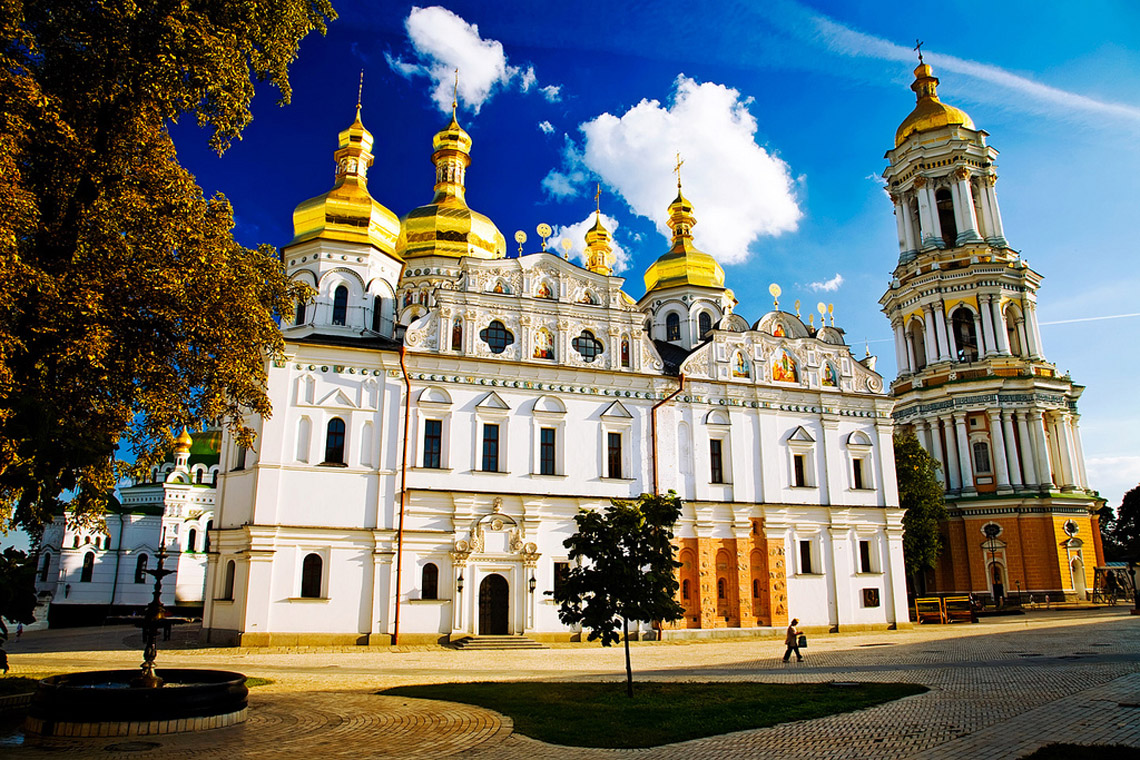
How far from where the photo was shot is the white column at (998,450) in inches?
1719

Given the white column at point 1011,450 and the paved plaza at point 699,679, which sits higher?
the white column at point 1011,450

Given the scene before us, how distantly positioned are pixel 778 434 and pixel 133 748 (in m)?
26.0

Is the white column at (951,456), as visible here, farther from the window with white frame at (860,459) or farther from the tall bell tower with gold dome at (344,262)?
the tall bell tower with gold dome at (344,262)

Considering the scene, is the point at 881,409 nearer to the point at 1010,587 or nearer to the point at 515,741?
the point at 1010,587

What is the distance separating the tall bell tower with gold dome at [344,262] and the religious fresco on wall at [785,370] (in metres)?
15.6

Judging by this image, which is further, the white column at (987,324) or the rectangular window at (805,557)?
the white column at (987,324)

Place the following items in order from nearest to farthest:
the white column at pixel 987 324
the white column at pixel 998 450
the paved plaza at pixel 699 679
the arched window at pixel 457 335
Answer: the paved plaza at pixel 699 679
the arched window at pixel 457 335
the white column at pixel 998 450
the white column at pixel 987 324

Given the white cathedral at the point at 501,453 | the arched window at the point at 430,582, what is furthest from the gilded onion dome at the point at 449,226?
the arched window at the point at 430,582

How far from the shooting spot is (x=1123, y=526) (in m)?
66.9

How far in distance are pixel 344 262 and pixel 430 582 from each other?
12.4 meters

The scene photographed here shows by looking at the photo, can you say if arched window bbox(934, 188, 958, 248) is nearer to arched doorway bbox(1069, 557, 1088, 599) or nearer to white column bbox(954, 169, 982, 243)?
white column bbox(954, 169, 982, 243)

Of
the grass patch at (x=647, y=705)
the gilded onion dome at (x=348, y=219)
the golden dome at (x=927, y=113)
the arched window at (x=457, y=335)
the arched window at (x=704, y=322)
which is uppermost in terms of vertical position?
the golden dome at (x=927, y=113)

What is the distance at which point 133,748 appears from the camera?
892cm

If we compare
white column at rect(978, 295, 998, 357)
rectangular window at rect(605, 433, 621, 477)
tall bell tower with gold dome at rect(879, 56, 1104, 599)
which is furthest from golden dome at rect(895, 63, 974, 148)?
rectangular window at rect(605, 433, 621, 477)
